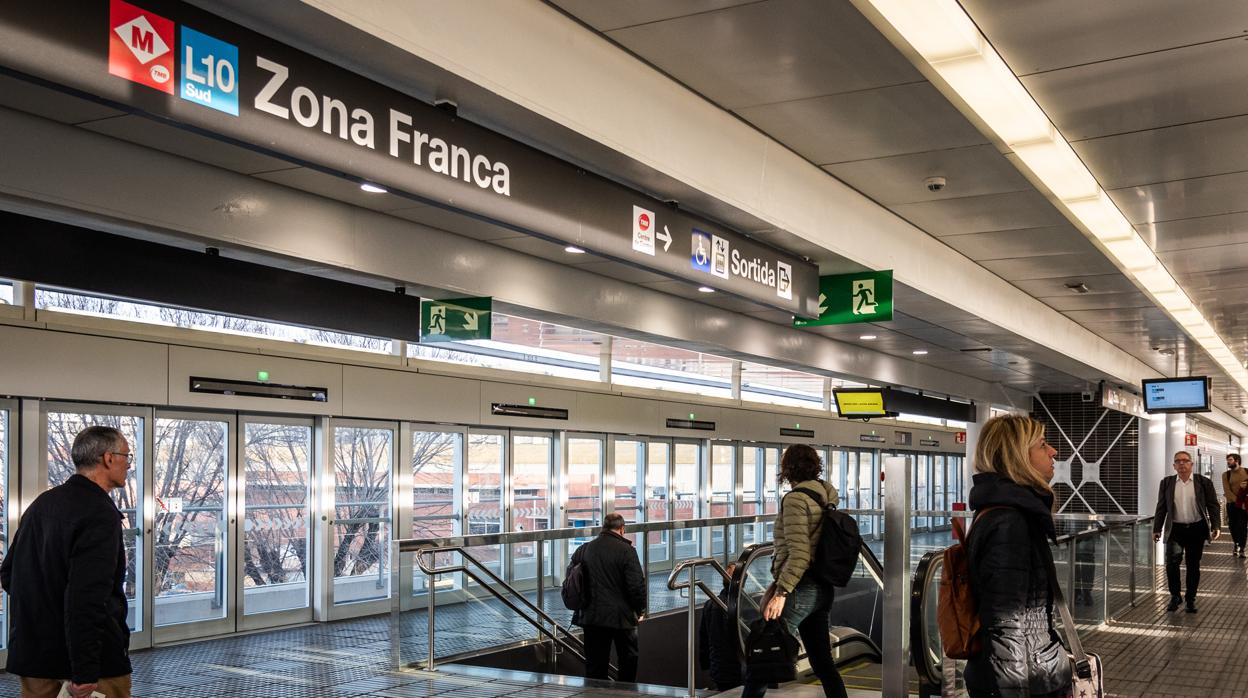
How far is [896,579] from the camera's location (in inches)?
181

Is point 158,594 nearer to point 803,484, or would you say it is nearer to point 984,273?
point 803,484

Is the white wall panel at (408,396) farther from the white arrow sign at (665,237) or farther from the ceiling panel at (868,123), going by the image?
the white arrow sign at (665,237)

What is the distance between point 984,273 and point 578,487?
5.98 metres

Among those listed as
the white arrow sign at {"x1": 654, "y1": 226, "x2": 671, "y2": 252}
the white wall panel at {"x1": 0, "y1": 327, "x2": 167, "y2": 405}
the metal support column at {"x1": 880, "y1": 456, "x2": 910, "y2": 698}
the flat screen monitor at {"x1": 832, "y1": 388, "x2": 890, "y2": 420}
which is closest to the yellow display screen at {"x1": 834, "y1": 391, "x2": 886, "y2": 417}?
the flat screen monitor at {"x1": 832, "y1": 388, "x2": 890, "y2": 420}

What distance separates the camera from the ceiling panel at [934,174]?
6.04 meters

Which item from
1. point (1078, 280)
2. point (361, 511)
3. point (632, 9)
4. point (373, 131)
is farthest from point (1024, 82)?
point (361, 511)

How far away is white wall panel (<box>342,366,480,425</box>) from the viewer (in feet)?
35.5

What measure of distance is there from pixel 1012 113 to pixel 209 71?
3640mm

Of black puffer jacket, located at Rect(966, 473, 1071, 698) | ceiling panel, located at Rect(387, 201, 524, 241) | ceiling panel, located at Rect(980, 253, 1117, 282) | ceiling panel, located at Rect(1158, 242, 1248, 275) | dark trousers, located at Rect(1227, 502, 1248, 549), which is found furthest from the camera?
dark trousers, located at Rect(1227, 502, 1248, 549)

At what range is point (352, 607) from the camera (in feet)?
36.5

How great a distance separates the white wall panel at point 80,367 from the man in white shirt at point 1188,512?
337 inches

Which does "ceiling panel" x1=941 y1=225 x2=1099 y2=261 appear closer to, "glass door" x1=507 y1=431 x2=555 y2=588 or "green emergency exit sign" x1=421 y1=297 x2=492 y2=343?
"green emergency exit sign" x1=421 y1=297 x2=492 y2=343

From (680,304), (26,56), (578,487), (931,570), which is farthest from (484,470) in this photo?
(26,56)

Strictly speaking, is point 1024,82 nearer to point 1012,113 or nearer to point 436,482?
point 1012,113
